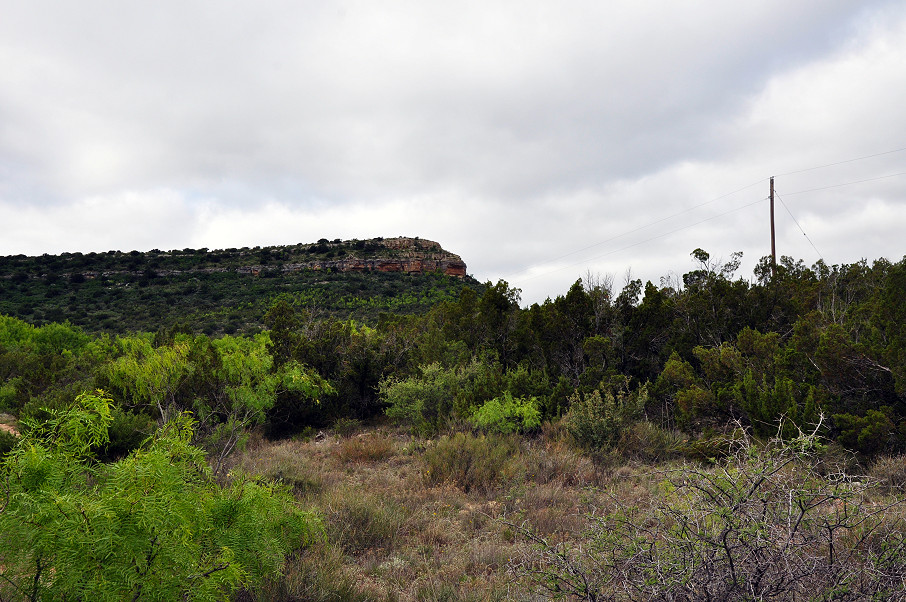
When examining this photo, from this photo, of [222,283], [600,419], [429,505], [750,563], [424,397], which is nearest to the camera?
[750,563]

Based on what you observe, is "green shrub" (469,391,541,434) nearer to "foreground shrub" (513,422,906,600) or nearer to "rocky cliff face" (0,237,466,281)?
"foreground shrub" (513,422,906,600)

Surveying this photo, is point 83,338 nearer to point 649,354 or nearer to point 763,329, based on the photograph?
point 649,354

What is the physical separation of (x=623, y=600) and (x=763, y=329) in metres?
9.52

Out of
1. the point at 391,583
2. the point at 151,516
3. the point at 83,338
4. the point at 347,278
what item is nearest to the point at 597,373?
the point at 391,583

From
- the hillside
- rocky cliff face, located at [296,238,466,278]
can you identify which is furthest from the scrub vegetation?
rocky cliff face, located at [296,238,466,278]

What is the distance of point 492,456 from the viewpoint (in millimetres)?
6980

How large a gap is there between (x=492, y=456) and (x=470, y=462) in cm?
34

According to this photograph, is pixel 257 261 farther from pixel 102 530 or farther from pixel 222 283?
pixel 102 530

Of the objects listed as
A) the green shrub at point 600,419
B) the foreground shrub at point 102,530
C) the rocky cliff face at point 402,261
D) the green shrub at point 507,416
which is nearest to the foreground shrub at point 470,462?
the green shrub at point 507,416

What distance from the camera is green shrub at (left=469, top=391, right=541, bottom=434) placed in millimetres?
8539

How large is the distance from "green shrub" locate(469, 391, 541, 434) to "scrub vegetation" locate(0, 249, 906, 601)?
58 millimetres

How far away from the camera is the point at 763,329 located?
34.0ft

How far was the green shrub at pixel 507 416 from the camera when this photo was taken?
8.54m

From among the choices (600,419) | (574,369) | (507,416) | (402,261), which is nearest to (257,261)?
(402,261)
